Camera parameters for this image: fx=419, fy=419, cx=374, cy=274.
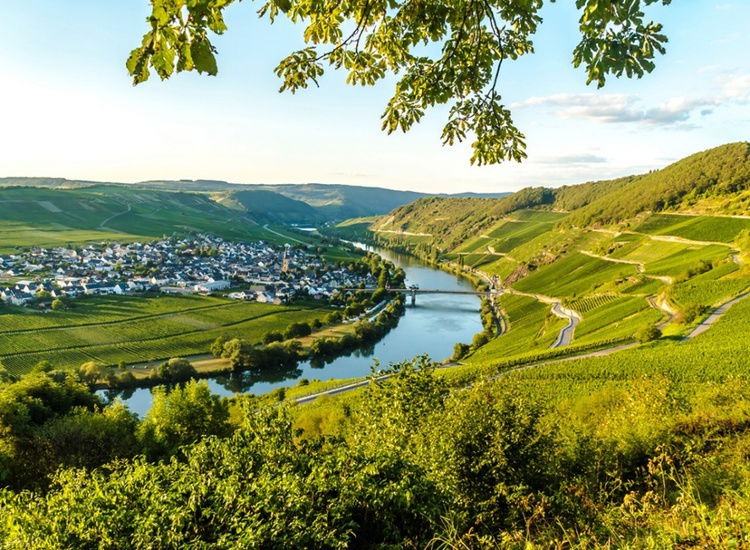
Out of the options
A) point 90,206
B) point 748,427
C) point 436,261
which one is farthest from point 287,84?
point 90,206

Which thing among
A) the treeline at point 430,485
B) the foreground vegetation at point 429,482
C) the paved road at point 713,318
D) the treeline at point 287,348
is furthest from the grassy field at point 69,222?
the paved road at point 713,318

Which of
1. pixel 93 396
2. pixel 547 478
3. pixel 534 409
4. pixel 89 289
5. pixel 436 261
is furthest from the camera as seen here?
pixel 436 261

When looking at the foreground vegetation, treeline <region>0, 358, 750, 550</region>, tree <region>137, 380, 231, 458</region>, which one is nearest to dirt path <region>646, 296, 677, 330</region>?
the foreground vegetation

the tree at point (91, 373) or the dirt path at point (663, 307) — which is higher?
the dirt path at point (663, 307)

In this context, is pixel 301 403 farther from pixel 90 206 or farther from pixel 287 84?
pixel 90 206

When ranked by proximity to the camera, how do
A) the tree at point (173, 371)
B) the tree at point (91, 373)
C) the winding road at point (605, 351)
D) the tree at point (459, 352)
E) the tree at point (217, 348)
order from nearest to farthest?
the winding road at point (605, 351)
the tree at point (91, 373)
the tree at point (173, 371)
the tree at point (459, 352)
the tree at point (217, 348)

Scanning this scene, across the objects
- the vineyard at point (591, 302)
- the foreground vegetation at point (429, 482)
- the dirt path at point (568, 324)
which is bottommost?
the dirt path at point (568, 324)

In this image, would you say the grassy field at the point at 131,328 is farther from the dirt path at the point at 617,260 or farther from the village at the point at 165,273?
the dirt path at the point at 617,260
